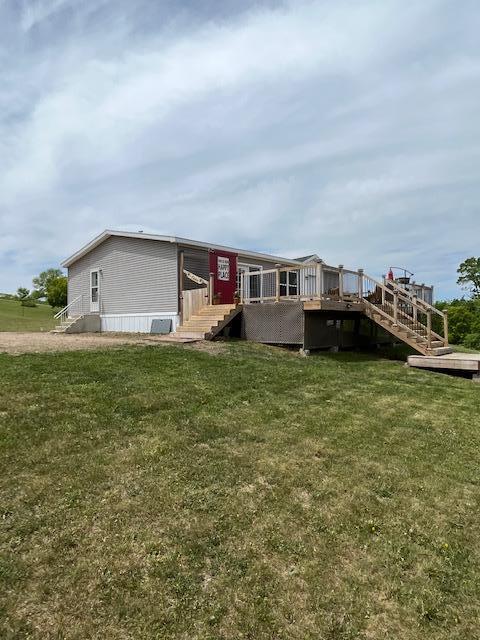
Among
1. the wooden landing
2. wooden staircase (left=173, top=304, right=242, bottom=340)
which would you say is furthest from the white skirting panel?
the wooden landing

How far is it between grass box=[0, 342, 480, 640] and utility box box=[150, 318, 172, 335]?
27.3ft

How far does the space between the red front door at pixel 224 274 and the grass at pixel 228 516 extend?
28.6 ft

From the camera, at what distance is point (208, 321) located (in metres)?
12.8

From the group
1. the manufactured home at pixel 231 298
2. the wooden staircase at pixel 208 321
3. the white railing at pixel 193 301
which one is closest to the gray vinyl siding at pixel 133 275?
the manufactured home at pixel 231 298

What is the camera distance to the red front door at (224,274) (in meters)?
15.1

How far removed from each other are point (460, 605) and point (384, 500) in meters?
1.16

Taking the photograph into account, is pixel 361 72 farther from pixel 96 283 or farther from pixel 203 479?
pixel 96 283

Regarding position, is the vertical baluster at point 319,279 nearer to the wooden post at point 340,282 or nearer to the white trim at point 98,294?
the wooden post at point 340,282

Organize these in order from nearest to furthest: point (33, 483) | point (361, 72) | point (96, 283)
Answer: point (33, 483), point (361, 72), point (96, 283)

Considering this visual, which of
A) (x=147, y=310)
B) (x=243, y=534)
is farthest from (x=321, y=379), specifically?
(x=147, y=310)

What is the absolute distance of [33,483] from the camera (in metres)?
3.73

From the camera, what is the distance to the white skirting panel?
15.1m

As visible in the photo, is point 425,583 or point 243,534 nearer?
point 425,583

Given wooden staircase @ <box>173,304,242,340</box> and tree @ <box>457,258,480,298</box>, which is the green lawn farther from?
tree @ <box>457,258,480,298</box>
